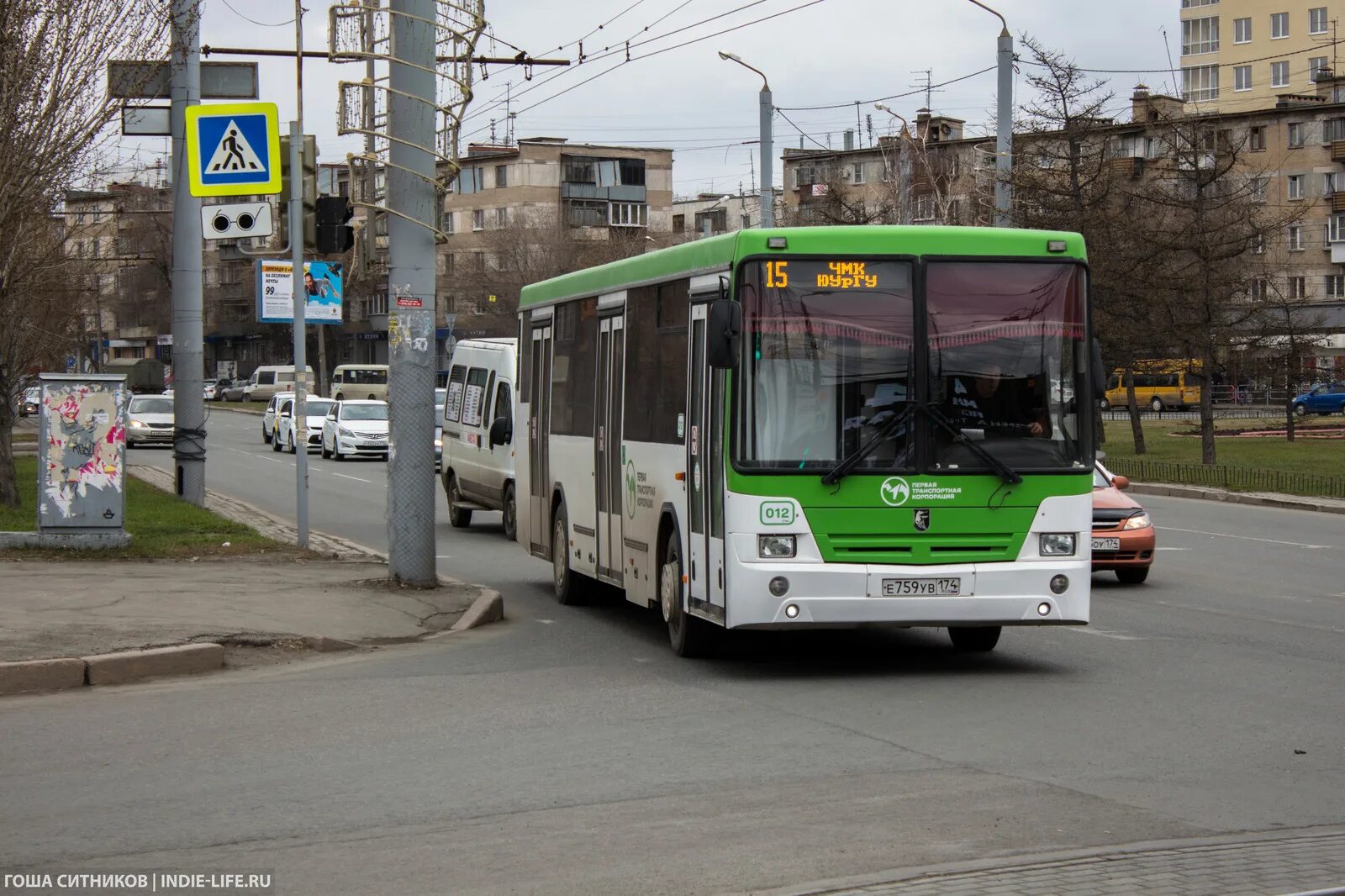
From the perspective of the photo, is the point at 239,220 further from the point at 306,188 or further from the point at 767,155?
the point at 767,155

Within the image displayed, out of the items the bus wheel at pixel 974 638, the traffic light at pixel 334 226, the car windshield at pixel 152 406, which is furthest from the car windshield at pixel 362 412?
the bus wheel at pixel 974 638

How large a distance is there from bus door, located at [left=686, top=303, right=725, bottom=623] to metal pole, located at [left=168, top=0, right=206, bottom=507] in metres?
12.6

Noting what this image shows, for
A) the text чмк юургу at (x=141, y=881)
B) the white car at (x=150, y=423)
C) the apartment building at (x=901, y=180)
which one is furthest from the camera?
the white car at (x=150, y=423)

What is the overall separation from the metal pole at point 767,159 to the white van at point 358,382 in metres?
41.8

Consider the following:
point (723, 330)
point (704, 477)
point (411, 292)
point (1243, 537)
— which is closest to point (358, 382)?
point (1243, 537)

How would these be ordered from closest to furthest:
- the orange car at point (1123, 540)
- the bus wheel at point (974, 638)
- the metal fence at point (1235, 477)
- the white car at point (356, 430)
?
the bus wheel at point (974, 638), the orange car at point (1123, 540), the metal fence at point (1235, 477), the white car at point (356, 430)

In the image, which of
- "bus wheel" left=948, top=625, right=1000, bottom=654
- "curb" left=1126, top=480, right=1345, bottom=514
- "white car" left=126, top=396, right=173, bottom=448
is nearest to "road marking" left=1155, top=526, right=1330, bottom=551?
"curb" left=1126, top=480, right=1345, bottom=514

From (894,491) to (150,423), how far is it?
43.7 meters

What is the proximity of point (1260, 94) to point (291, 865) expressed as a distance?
109745mm

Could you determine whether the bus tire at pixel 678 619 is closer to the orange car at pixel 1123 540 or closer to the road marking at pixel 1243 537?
the orange car at pixel 1123 540

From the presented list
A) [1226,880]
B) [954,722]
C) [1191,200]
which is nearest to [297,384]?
[954,722]

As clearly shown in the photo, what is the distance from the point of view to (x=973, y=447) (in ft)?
36.2

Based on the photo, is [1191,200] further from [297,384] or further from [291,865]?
[291,865]

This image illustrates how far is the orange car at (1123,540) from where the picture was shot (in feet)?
56.3
